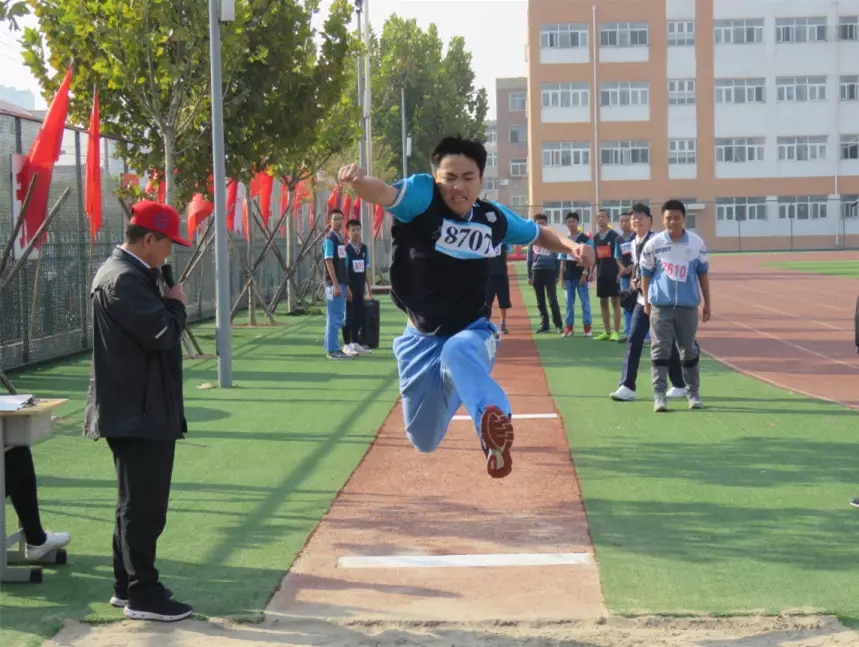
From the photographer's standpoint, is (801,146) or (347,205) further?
(801,146)

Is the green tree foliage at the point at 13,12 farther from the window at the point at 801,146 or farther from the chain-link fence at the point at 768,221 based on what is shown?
the window at the point at 801,146

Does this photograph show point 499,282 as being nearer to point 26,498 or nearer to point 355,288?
point 355,288

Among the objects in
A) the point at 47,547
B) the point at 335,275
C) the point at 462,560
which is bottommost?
the point at 462,560

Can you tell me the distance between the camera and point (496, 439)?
621cm

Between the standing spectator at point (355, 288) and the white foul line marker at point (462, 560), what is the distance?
11.6 metres

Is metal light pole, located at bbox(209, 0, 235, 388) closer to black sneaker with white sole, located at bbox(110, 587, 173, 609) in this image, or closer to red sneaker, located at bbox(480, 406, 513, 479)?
black sneaker with white sole, located at bbox(110, 587, 173, 609)

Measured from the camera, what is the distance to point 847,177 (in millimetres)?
80625

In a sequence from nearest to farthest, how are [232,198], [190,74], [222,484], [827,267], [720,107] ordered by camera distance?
[222,484] → [190,74] → [232,198] → [827,267] → [720,107]

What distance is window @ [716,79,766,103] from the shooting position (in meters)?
80.3

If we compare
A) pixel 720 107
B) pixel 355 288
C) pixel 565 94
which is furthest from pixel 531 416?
pixel 720 107

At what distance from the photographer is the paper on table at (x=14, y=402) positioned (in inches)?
255

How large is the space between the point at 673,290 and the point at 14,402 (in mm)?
7319

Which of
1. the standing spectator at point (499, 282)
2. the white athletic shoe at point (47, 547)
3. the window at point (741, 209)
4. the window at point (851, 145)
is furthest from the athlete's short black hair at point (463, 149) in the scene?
the window at point (851, 145)

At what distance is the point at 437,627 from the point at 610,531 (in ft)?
6.64
